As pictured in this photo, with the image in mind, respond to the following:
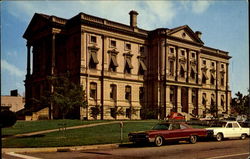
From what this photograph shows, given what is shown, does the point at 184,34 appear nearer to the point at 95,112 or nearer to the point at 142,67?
the point at 142,67

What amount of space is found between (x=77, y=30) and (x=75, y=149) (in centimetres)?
2776

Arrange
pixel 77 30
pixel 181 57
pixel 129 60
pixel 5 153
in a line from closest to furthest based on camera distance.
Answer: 1. pixel 5 153
2. pixel 77 30
3. pixel 129 60
4. pixel 181 57

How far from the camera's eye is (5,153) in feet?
49.8

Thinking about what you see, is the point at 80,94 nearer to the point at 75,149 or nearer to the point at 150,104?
the point at 75,149

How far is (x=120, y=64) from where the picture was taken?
4778 centimetres

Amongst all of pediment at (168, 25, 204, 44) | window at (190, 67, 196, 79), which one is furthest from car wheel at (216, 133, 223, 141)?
window at (190, 67, 196, 79)

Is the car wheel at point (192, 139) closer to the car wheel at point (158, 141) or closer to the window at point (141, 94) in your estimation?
the car wheel at point (158, 141)

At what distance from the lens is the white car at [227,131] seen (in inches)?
885

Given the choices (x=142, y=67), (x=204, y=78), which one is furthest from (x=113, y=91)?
(x=204, y=78)

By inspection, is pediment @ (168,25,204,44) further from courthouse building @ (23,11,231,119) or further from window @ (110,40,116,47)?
window @ (110,40,116,47)

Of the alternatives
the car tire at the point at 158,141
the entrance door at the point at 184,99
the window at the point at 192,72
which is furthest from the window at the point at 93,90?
the car tire at the point at 158,141

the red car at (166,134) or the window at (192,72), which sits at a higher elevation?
the window at (192,72)

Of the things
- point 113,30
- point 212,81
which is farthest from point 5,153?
point 212,81

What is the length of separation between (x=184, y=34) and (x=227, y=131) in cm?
3143
